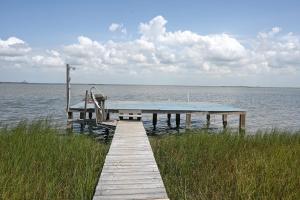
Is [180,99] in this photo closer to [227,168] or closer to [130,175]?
[227,168]

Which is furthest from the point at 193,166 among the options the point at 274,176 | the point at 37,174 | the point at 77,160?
the point at 37,174

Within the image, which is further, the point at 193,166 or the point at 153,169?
Answer: the point at 193,166

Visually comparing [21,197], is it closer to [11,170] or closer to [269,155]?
[11,170]

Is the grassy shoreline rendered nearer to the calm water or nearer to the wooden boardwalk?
the wooden boardwalk

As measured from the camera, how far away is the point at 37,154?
285 inches

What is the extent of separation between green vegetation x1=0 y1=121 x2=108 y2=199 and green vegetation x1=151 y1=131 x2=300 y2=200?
1617 mm

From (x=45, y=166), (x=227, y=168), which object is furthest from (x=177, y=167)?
(x=45, y=166)

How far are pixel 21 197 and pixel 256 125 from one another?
62.1ft

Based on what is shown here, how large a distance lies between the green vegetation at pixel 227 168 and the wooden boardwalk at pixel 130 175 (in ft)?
1.77

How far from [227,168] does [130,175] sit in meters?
2.21

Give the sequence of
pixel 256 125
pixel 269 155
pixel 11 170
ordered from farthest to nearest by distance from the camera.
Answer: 1. pixel 256 125
2. pixel 269 155
3. pixel 11 170

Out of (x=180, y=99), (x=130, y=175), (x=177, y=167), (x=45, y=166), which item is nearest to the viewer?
(x=130, y=175)

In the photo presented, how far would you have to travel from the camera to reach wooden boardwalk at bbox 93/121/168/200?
16.6 feet

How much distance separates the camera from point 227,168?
701 centimetres
